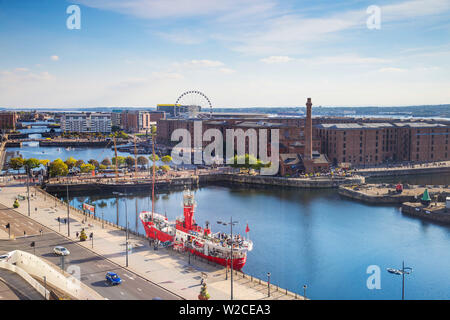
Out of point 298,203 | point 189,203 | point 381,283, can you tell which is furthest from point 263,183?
point 381,283

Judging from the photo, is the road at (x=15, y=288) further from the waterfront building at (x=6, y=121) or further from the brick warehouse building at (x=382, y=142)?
the waterfront building at (x=6, y=121)

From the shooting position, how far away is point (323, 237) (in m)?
27.2

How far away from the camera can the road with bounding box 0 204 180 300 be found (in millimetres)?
15608

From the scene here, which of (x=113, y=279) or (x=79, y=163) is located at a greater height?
(x=79, y=163)

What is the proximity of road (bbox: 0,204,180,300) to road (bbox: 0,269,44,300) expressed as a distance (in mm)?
3260

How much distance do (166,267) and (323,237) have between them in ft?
39.2

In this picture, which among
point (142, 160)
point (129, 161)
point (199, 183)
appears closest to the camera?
point (199, 183)

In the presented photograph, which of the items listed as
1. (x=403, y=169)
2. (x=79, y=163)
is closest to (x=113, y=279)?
(x=79, y=163)

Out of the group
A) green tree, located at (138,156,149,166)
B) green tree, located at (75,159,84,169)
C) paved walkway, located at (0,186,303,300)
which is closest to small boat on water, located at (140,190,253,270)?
paved walkway, located at (0,186,303,300)

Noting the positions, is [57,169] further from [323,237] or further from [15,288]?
[15,288]

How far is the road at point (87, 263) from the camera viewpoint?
51.2 feet
